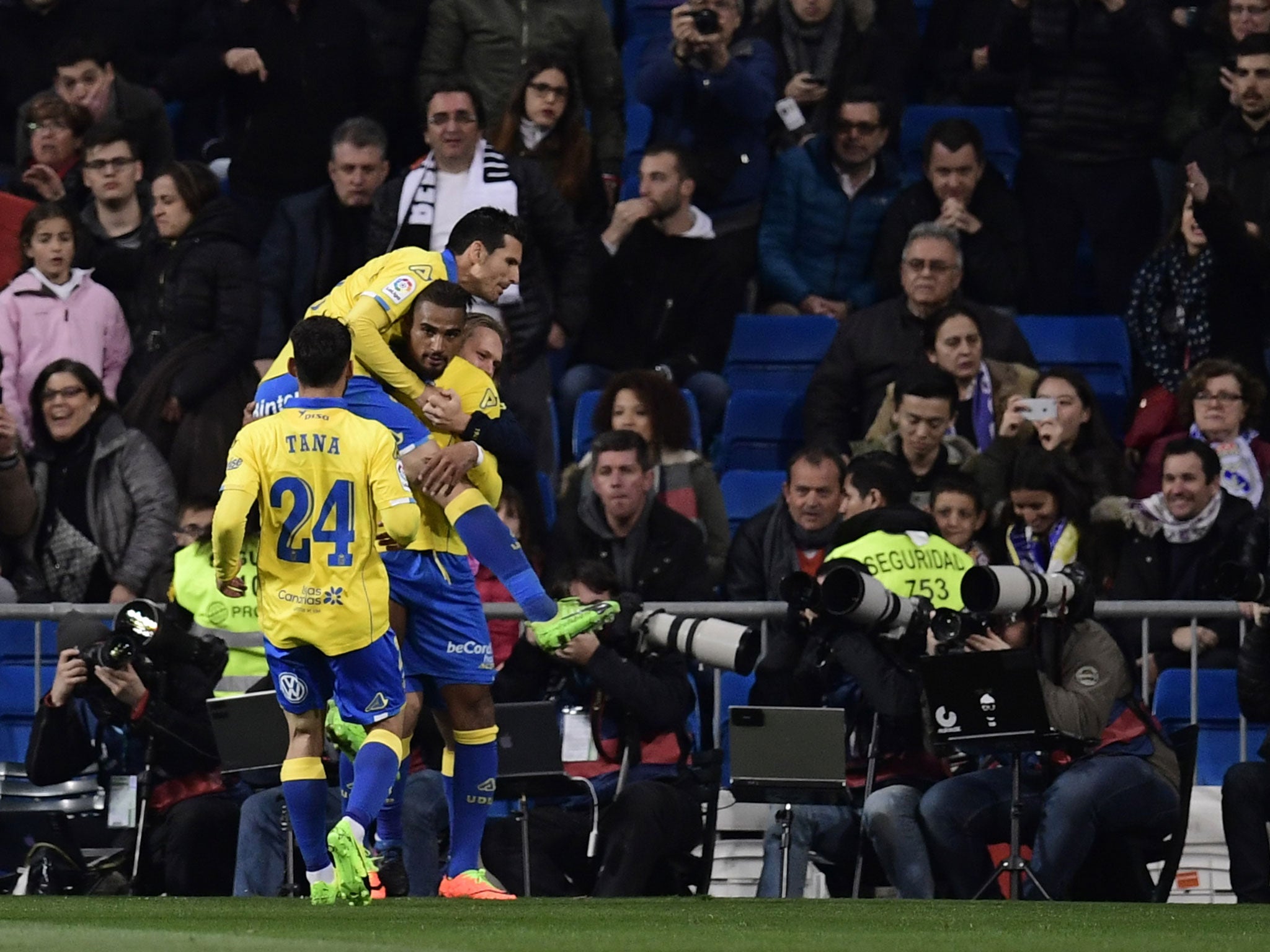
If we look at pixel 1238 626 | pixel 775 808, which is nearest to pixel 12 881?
pixel 775 808

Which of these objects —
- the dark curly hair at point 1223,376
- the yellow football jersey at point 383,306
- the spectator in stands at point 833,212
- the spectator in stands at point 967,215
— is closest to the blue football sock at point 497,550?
the yellow football jersey at point 383,306

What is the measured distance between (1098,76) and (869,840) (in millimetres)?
5356

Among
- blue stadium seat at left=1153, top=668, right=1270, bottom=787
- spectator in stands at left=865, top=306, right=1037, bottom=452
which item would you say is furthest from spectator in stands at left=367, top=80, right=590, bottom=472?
blue stadium seat at left=1153, top=668, right=1270, bottom=787

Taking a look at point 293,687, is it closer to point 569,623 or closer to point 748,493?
point 569,623

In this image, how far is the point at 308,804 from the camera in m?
8.45

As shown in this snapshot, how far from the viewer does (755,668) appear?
397 inches

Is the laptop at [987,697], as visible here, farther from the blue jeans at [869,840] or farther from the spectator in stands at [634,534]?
the spectator in stands at [634,534]

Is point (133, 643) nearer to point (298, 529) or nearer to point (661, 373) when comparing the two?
point (298, 529)

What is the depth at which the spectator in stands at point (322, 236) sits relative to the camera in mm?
12852

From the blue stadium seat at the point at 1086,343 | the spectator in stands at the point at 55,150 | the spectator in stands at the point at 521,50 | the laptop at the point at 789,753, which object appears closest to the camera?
the laptop at the point at 789,753

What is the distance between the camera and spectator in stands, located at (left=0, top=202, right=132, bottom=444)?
12438 millimetres

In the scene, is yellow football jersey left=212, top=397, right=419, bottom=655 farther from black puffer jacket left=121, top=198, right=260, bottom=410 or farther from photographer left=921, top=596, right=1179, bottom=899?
black puffer jacket left=121, top=198, right=260, bottom=410

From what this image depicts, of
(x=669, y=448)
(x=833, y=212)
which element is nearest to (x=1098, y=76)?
(x=833, y=212)

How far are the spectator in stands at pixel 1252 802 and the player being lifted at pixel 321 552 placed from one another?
130 inches
